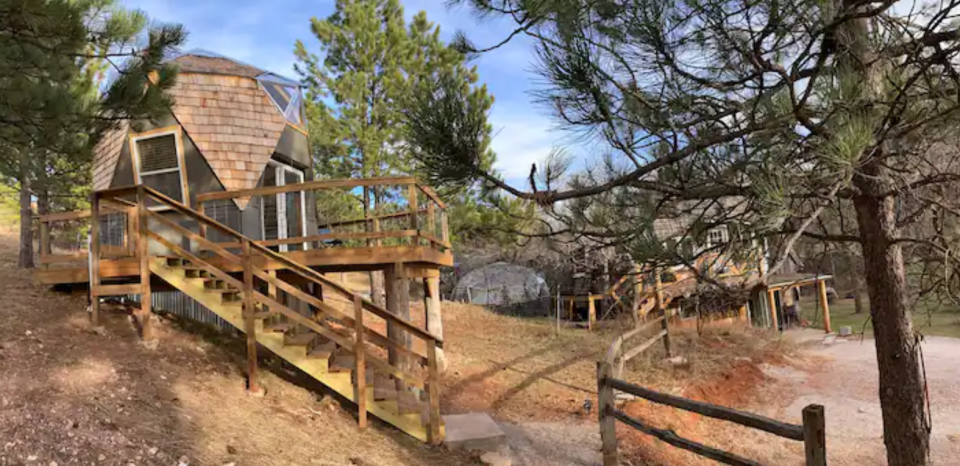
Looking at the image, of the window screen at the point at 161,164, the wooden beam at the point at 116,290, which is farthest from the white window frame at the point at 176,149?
the wooden beam at the point at 116,290

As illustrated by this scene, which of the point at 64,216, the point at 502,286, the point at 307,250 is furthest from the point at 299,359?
the point at 502,286

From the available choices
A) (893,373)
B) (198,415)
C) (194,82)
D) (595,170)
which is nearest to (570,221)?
(595,170)

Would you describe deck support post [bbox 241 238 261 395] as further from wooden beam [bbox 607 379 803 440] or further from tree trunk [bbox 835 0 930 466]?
tree trunk [bbox 835 0 930 466]

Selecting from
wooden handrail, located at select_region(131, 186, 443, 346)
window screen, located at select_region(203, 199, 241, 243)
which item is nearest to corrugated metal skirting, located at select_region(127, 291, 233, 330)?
window screen, located at select_region(203, 199, 241, 243)

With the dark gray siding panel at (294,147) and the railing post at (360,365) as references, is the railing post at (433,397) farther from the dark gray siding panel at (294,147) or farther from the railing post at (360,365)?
the dark gray siding panel at (294,147)

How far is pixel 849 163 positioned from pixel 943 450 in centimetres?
869

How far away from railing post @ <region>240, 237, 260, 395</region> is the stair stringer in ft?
0.51

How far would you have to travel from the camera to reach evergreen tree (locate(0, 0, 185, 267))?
4.60 metres

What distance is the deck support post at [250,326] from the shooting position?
572cm

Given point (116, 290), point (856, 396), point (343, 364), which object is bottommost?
point (856, 396)

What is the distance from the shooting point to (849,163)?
9.37 ft

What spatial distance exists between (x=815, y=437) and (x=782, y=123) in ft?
7.03

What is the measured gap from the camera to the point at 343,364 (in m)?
6.50

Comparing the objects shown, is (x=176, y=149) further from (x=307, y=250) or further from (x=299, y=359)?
(x=299, y=359)
